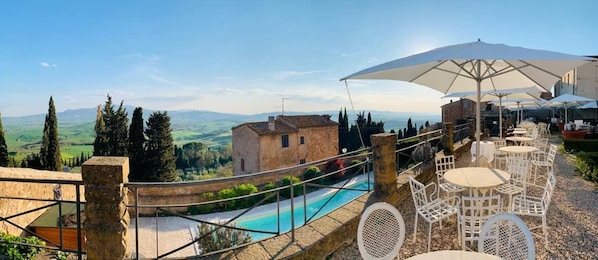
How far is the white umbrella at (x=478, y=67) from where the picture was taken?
3.11 metres

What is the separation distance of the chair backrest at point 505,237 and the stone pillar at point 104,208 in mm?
2792

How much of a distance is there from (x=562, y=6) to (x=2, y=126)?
2407 centimetres

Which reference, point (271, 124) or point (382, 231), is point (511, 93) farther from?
point (271, 124)

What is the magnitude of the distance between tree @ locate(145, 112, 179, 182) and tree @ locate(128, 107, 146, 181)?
16.2 inches

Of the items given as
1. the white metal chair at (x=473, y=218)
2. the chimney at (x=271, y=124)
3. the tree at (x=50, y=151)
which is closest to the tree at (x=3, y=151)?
the tree at (x=50, y=151)

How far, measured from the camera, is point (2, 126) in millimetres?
15641

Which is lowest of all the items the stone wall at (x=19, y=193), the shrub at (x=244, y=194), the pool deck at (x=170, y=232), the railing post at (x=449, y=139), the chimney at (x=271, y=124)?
the pool deck at (x=170, y=232)

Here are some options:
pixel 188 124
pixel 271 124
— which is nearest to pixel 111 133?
pixel 271 124

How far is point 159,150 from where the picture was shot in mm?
23734

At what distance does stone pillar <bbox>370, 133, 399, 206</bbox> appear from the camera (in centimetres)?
461

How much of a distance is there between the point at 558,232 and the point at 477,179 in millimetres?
1140

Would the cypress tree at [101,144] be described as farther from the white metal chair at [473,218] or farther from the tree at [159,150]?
the white metal chair at [473,218]

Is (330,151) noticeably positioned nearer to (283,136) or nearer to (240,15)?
(283,136)

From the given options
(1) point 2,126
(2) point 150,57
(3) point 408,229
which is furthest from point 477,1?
(2) point 150,57
